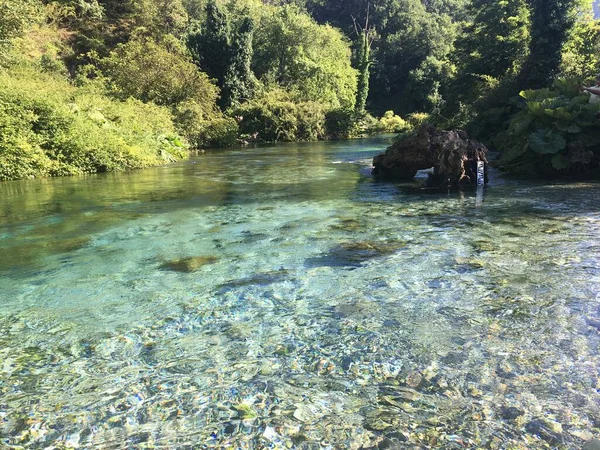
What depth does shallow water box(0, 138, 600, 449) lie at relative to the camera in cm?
255

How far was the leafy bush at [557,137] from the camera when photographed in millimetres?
11555

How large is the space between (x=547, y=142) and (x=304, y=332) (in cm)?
→ 1060

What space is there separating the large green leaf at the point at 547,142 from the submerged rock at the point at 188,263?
963cm

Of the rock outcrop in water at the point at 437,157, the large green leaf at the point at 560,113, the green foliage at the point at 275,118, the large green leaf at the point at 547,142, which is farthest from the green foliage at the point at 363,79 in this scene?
the large green leaf at the point at 547,142

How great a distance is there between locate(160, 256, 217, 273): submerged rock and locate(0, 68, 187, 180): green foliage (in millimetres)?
10769

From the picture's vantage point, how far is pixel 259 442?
2434 mm

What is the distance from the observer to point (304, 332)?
3670mm

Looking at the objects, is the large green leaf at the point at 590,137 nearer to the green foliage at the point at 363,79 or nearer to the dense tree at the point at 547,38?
the dense tree at the point at 547,38

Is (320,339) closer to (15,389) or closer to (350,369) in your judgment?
(350,369)

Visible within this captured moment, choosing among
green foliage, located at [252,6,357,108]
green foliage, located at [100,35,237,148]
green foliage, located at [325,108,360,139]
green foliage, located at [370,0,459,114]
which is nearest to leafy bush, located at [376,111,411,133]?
green foliage, located at [252,6,357,108]

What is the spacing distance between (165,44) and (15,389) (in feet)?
114

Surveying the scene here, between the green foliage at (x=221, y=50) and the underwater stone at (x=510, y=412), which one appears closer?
the underwater stone at (x=510, y=412)

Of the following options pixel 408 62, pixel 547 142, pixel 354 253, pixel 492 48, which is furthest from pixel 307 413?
pixel 408 62

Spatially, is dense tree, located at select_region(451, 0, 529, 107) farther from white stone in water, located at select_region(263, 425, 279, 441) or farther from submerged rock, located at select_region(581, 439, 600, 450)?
white stone in water, located at select_region(263, 425, 279, 441)
